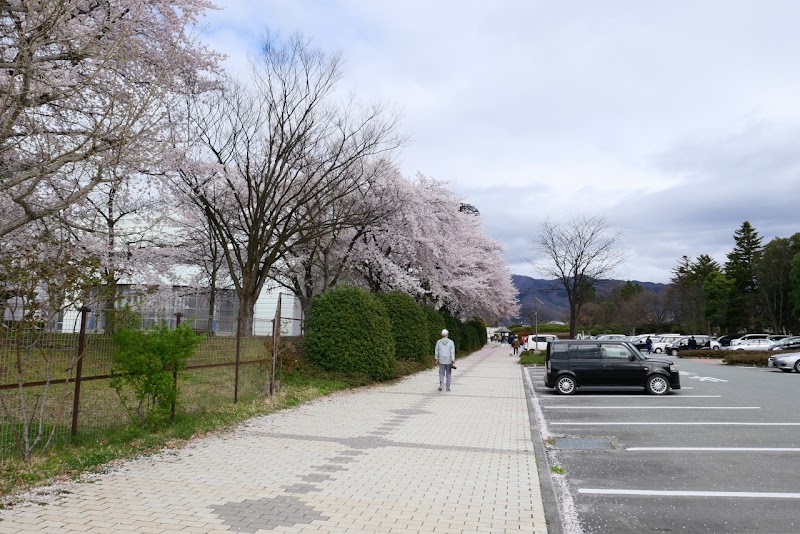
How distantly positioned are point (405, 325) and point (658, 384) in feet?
29.2

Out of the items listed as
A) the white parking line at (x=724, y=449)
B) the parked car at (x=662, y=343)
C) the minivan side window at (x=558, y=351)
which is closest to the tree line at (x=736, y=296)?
the parked car at (x=662, y=343)

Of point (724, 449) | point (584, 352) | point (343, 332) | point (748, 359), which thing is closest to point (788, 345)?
point (748, 359)

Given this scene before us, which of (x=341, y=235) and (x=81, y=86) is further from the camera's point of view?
(x=341, y=235)

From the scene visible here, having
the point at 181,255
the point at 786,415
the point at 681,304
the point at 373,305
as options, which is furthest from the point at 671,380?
the point at 681,304

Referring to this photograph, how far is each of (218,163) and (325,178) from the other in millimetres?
3857

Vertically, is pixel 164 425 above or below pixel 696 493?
above

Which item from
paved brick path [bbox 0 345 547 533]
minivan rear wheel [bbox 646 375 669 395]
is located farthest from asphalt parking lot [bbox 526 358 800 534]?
minivan rear wheel [bbox 646 375 669 395]

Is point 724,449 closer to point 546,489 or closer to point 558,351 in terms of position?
point 546,489

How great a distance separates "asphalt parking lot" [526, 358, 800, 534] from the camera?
551 cm

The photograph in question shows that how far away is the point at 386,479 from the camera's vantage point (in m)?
6.44

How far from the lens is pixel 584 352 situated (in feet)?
53.8

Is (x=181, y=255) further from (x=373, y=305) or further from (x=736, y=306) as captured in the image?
Result: (x=736, y=306)

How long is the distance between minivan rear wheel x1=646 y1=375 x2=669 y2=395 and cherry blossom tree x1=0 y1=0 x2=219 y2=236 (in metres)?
13.0

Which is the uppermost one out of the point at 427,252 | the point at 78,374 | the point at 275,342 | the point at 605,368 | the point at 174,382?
the point at 427,252
